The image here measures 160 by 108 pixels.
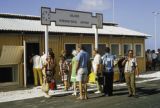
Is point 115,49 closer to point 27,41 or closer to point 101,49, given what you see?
point 101,49

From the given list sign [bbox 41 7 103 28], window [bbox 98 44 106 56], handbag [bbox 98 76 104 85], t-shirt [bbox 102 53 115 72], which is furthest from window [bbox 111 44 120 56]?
t-shirt [bbox 102 53 115 72]

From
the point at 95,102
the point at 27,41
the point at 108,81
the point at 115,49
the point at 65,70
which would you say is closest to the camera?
the point at 95,102

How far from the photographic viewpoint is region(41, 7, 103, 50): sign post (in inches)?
642

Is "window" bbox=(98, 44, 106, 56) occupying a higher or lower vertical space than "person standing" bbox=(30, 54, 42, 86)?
higher

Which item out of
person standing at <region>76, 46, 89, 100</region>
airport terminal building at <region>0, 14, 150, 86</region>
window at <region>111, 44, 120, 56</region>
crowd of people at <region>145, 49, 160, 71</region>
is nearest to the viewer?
person standing at <region>76, 46, 89, 100</region>

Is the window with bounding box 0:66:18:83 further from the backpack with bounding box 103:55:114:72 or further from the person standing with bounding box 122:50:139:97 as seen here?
the person standing with bounding box 122:50:139:97

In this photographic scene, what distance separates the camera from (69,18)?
1733 centimetres

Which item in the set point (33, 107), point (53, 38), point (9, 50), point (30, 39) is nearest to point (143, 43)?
point (53, 38)

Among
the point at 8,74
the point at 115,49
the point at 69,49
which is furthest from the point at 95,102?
the point at 115,49

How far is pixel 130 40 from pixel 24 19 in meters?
8.20

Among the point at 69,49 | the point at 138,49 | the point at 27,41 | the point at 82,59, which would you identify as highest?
the point at 27,41

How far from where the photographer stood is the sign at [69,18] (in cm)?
1631

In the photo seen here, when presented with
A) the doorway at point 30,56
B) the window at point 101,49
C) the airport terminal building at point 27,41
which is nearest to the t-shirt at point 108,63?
the airport terminal building at point 27,41

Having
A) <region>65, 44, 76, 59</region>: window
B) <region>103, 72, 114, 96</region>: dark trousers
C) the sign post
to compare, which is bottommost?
<region>103, 72, 114, 96</region>: dark trousers
